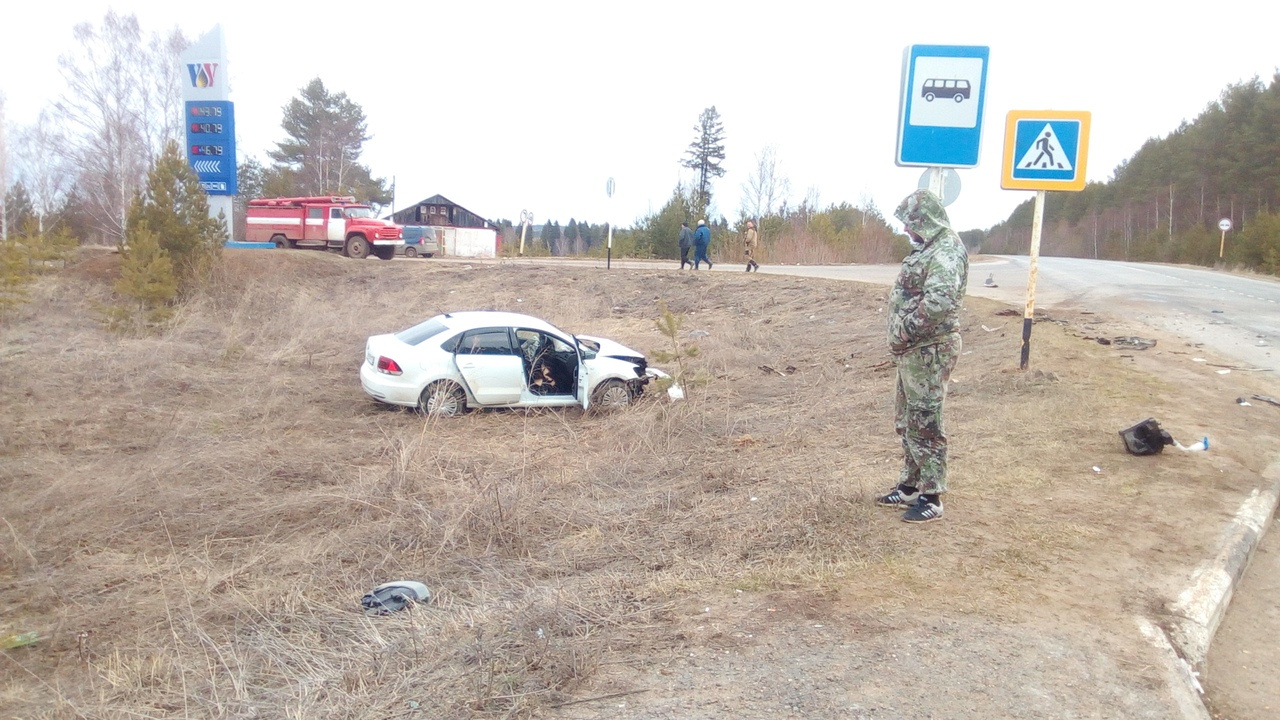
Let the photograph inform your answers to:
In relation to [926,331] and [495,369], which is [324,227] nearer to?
[495,369]

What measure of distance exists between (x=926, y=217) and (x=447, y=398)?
23.2 feet

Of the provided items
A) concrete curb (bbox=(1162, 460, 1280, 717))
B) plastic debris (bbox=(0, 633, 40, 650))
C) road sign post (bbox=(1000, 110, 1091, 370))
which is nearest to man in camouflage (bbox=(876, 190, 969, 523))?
concrete curb (bbox=(1162, 460, 1280, 717))

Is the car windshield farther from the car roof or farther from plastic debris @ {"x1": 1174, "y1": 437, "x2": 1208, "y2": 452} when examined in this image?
plastic debris @ {"x1": 1174, "y1": 437, "x2": 1208, "y2": 452}

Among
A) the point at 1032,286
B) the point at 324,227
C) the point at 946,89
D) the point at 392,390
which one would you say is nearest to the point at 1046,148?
the point at 1032,286

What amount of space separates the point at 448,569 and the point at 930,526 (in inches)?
112

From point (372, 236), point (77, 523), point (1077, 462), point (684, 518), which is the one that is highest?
point (372, 236)

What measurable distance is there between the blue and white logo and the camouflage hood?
148 inches

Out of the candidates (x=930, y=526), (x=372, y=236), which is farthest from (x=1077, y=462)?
(x=372, y=236)

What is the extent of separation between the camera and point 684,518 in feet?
19.0

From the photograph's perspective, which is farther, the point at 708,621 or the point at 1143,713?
the point at 708,621

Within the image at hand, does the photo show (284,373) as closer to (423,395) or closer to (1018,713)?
(423,395)

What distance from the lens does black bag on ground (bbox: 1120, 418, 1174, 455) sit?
20.4ft

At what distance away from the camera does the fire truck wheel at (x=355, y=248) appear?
28078 mm

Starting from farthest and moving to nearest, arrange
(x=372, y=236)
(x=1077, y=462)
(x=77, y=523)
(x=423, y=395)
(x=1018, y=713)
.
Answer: (x=372, y=236) → (x=423, y=395) → (x=77, y=523) → (x=1077, y=462) → (x=1018, y=713)
